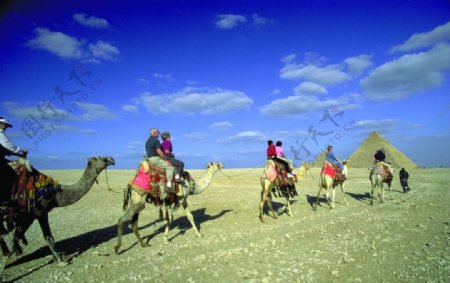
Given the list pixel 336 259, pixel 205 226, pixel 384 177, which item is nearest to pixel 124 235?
pixel 205 226

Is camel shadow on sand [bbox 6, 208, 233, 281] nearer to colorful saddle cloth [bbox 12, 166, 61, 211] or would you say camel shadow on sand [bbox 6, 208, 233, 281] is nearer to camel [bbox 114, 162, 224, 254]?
camel [bbox 114, 162, 224, 254]

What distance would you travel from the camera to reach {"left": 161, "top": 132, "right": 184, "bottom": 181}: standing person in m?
10.9

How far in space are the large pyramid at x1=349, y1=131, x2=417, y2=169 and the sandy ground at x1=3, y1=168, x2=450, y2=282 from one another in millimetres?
69145

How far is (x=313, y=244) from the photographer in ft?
30.3

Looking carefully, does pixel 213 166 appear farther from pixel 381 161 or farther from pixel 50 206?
pixel 381 161

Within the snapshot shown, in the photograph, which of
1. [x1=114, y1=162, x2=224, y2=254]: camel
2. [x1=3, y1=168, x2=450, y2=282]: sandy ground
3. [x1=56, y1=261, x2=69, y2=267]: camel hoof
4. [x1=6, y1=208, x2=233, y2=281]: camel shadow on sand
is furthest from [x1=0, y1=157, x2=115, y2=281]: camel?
[x1=114, y1=162, x2=224, y2=254]: camel

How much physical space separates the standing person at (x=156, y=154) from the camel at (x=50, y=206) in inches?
45.6

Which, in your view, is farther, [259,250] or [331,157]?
[331,157]

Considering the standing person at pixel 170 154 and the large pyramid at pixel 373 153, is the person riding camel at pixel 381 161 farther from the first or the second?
the large pyramid at pixel 373 153

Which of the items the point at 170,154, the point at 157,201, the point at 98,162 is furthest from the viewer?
the point at 170,154

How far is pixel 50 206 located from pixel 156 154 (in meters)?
3.31

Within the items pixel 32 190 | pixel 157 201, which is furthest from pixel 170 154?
pixel 32 190

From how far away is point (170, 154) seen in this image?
36.2ft

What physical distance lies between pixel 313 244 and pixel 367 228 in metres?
2.99
